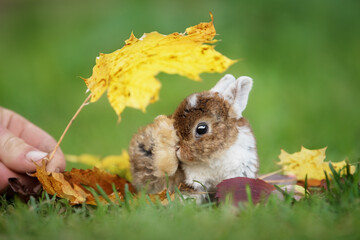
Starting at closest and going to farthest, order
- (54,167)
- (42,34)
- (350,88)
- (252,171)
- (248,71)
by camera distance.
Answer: (252,171) < (54,167) < (350,88) < (248,71) < (42,34)

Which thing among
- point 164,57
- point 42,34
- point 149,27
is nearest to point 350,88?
point 149,27

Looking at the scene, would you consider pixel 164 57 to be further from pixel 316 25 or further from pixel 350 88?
pixel 316 25

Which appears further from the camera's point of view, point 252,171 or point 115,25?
point 115,25

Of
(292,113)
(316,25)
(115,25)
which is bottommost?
(292,113)

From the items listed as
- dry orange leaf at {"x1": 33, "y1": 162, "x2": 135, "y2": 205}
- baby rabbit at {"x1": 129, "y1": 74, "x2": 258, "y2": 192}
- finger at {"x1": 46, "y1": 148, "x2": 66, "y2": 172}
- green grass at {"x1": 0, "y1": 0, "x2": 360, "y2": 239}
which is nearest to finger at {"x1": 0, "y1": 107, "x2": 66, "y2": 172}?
finger at {"x1": 46, "y1": 148, "x2": 66, "y2": 172}

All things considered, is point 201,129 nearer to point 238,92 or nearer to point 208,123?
point 208,123

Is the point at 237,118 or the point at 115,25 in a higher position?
the point at 115,25
